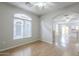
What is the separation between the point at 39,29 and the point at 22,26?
0.43 meters

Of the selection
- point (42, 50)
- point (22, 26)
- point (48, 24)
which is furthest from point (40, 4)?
point (42, 50)

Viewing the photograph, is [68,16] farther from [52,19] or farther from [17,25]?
[17,25]

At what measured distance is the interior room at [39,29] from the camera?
215 cm

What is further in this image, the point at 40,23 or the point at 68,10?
the point at 40,23

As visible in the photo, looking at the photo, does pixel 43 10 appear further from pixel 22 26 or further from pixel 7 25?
pixel 7 25

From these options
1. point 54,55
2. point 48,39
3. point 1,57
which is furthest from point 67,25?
point 1,57

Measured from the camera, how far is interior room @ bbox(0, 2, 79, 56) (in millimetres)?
2150

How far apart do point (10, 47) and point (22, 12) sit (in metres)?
0.87

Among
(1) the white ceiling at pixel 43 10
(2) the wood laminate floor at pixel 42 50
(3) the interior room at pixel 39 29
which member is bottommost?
(2) the wood laminate floor at pixel 42 50

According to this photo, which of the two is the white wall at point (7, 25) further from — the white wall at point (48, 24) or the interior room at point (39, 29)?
the white wall at point (48, 24)

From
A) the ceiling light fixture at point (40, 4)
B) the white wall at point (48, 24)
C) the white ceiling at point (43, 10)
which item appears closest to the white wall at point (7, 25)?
the white ceiling at point (43, 10)

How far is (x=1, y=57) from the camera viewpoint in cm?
219

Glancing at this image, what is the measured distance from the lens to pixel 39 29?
236 centimetres

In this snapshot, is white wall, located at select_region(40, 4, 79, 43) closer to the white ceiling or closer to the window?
the white ceiling
